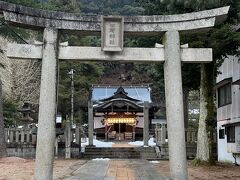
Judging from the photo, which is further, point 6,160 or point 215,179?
point 6,160

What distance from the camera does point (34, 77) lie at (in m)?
42.2

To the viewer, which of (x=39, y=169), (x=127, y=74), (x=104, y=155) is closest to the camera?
(x=39, y=169)

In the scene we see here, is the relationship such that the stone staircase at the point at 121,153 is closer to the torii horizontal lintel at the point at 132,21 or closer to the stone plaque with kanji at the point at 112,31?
the torii horizontal lintel at the point at 132,21

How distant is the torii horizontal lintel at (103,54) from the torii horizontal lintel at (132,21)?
0.63 metres

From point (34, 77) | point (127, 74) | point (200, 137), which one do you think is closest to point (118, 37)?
point (200, 137)

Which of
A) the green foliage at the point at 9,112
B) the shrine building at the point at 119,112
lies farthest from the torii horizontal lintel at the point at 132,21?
the shrine building at the point at 119,112

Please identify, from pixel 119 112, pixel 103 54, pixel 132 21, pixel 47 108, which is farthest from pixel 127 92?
pixel 47 108

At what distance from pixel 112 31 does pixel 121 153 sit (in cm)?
1612

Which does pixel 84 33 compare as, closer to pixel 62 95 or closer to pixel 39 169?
pixel 39 169

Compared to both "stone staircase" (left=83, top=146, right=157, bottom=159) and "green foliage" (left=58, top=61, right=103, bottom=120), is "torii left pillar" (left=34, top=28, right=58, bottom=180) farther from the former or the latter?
"green foliage" (left=58, top=61, right=103, bottom=120)

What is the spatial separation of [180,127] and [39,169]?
13.2ft

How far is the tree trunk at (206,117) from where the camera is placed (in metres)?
18.0

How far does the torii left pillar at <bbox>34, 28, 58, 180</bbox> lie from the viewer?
35.2ft

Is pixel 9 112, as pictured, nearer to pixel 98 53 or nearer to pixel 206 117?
pixel 206 117
